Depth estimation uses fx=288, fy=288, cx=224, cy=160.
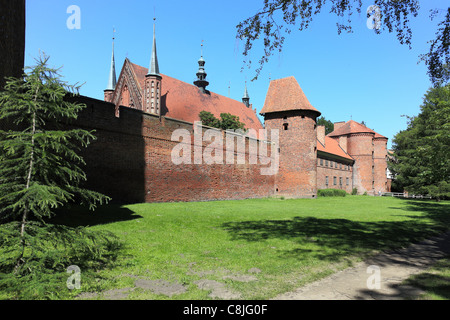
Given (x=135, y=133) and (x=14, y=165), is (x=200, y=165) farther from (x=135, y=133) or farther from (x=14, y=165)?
(x=14, y=165)

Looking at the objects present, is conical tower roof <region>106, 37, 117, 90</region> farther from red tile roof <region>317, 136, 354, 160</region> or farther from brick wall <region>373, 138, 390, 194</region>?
brick wall <region>373, 138, 390, 194</region>

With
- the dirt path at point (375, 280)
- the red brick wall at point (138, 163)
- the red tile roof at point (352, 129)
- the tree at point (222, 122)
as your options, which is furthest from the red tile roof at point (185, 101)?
the dirt path at point (375, 280)

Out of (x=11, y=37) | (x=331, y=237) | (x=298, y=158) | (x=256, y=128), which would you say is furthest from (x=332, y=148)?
(x=11, y=37)

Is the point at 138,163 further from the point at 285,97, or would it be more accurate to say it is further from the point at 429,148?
the point at 285,97

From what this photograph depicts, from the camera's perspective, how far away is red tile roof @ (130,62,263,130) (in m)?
32.9

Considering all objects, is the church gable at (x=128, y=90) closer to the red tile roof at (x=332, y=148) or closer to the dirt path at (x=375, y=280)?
the red tile roof at (x=332, y=148)

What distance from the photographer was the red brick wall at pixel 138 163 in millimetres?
13812

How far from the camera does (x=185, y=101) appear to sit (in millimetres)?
35125

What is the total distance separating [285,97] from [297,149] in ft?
19.1

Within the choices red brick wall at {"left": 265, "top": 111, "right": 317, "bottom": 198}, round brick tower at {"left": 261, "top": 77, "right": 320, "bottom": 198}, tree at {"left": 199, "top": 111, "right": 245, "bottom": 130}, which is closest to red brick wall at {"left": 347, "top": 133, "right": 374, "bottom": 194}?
round brick tower at {"left": 261, "top": 77, "right": 320, "bottom": 198}

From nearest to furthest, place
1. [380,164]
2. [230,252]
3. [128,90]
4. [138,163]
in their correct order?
[230,252] → [138,163] → [128,90] → [380,164]

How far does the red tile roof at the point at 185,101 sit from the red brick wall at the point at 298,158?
451 inches

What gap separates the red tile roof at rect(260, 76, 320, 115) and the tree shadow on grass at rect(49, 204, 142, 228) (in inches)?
860
